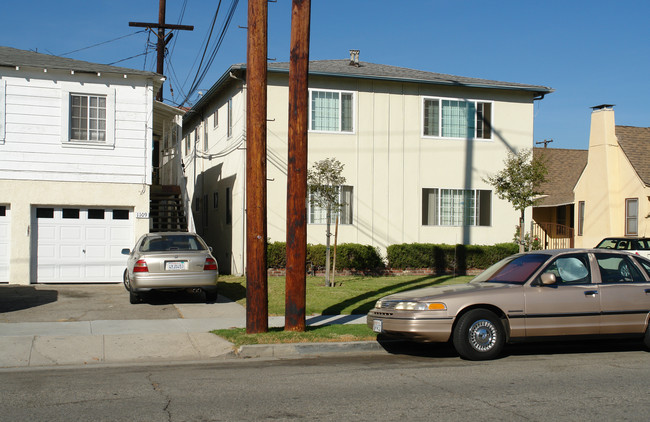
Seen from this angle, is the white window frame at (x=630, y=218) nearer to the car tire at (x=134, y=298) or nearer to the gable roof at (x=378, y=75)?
the gable roof at (x=378, y=75)

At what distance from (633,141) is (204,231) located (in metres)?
18.0

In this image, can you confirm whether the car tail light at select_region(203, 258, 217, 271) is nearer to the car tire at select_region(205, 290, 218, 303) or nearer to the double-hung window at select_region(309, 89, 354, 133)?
the car tire at select_region(205, 290, 218, 303)

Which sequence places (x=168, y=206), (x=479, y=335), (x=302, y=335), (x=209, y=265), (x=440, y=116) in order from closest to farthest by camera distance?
(x=479, y=335) → (x=302, y=335) → (x=209, y=265) → (x=440, y=116) → (x=168, y=206)

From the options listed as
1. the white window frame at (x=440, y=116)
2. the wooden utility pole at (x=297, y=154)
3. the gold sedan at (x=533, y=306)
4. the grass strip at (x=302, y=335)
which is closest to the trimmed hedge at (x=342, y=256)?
the white window frame at (x=440, y=116)

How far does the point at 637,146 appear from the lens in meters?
26.5

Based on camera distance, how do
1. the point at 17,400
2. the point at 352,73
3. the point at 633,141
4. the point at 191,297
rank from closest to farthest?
the point at 17,400
the point at 191,297
the point at 352,73
the point at 633,141

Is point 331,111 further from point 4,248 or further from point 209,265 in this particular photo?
point 4,248

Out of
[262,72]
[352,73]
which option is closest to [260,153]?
[262,72]

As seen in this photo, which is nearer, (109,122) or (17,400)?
(17,400)

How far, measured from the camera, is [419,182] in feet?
73.5


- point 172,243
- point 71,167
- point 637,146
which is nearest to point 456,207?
point 637,146

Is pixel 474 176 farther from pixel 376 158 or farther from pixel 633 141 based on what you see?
pixel 633 141

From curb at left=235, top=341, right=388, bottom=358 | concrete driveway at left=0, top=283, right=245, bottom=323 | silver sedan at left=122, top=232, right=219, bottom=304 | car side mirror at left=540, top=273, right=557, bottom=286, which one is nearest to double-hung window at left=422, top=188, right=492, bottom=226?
concrete driveway at left=0, top=283, right=245, bottom=323

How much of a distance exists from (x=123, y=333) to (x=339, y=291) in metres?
6.48
